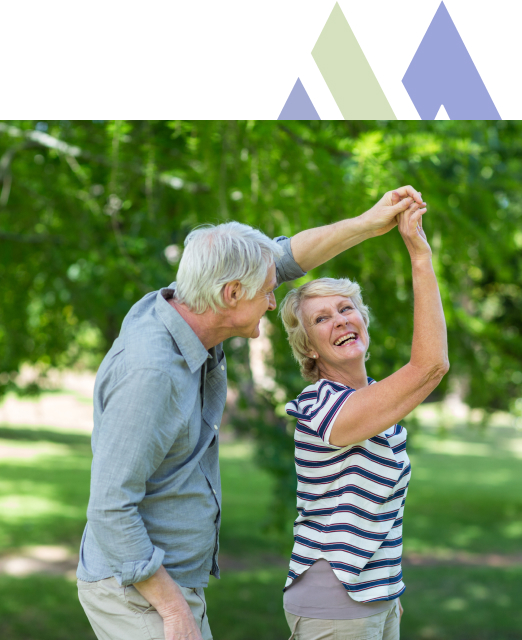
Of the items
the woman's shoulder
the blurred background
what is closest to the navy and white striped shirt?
the woman's shoulder

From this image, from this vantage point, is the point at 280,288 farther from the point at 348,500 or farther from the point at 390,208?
the point at 348,500

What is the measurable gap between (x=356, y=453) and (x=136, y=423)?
578 mm

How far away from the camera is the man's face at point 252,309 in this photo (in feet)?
5.52

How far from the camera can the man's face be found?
1682mm

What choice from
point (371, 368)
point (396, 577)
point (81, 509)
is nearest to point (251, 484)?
point (81, 509)

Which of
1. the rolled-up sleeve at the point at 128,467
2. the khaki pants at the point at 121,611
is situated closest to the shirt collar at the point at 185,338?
the rolled-up sleeve at the point at 128,467

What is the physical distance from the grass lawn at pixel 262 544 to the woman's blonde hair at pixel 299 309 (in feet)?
8.78

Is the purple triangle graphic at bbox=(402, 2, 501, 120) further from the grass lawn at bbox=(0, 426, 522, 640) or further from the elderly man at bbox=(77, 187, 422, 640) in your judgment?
the grass lawn at bbox=(0, 426, 522, 640)

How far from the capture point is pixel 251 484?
14828mm

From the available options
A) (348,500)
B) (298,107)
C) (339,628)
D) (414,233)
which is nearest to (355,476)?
(348,500)

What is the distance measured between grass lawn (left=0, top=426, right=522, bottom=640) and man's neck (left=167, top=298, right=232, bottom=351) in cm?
296

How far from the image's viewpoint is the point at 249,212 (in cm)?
252

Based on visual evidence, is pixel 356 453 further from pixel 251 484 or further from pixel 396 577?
pixel 251 484

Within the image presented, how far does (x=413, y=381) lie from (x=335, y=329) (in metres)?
0.32
